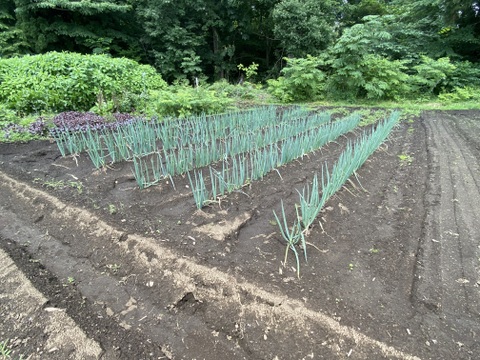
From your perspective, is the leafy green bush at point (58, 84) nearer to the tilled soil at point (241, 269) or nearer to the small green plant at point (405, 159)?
the tilled soil at point (241, 269)

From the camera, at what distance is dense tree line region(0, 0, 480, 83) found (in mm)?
8734

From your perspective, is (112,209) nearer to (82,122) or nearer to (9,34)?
(82,122)

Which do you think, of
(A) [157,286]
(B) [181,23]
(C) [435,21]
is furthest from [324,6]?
(A) [157,286]

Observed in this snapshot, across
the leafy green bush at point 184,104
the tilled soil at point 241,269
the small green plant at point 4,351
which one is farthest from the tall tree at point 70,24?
the small green plant at point 4,351

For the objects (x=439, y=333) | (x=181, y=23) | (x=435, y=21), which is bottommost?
(x=439, y=333)

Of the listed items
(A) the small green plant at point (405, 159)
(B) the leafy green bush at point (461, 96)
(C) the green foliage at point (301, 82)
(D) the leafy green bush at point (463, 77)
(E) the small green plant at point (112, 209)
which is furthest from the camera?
(D) the leafy green bush at point (463, 77)

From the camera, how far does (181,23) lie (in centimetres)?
1220

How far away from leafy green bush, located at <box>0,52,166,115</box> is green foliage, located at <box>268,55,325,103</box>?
427 centimetres

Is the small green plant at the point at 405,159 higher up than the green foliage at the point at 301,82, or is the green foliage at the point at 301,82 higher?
the green foliage at the point at 301,82

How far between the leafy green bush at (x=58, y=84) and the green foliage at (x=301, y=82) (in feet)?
14.0

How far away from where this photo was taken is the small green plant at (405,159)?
3080mm

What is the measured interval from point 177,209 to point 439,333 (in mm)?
1625

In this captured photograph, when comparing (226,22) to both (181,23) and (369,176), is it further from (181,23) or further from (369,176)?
(369,176)

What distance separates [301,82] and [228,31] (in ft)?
24.2
